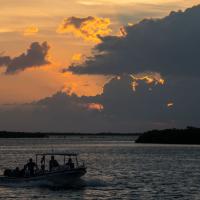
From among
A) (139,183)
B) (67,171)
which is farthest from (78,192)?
(139,183)

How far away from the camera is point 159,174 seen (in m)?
77.8

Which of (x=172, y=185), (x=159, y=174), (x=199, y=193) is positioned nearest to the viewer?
(x=199, y=193)

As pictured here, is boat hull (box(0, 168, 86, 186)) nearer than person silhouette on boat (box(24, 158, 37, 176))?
Yes

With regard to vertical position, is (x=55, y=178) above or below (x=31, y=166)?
below

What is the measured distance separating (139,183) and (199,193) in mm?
10482

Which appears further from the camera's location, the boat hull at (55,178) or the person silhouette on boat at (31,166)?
the person silhouette on boat at (31,166)

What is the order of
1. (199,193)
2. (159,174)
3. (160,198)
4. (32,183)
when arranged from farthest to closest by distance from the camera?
1. (159,174)
2. (32,183)
3. (199,193)
4. (160,198)

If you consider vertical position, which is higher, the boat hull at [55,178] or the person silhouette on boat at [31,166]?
the person silhouette on boat at [31,166]

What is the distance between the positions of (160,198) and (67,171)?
32.1ft

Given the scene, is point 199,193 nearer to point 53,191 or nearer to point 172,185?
point 172,185

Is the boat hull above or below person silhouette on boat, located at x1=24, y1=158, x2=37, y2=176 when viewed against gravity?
below

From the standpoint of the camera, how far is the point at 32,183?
5869cm

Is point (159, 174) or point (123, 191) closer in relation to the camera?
point (123, 191)

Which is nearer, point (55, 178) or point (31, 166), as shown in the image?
point (55, 178)
